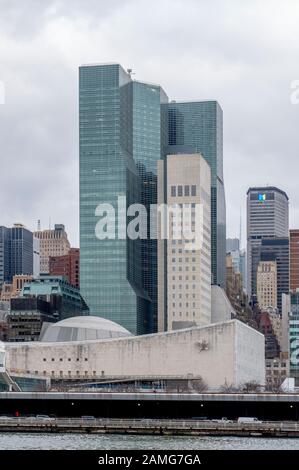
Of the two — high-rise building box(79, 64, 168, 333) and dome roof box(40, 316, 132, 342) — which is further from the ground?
high-rise building box(79, 64, 168, 333)

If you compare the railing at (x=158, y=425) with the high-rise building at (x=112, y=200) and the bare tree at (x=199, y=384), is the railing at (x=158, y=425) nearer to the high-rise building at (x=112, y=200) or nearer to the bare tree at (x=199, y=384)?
the bare tree at (x=199, y=384)

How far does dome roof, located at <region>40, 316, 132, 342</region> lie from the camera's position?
140 m

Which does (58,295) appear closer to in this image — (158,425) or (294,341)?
(294,341)

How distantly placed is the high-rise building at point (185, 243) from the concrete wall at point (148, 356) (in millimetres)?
35340

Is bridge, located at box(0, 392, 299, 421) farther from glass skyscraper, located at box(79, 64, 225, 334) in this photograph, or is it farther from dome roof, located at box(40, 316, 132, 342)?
glass skyscraper, located at box(79, 64, 225, 334)

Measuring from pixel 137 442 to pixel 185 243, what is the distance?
4526 inches

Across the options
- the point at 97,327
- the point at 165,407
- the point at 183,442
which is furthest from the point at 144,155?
the point at 183,442

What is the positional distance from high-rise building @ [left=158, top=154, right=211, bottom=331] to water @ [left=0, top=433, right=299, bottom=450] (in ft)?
346

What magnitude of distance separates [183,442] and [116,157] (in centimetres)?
12418

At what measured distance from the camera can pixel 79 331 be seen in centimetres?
14000

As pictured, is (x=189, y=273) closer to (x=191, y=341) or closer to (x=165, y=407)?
(x=191, y=341)

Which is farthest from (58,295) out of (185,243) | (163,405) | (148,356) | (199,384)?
(163,405)

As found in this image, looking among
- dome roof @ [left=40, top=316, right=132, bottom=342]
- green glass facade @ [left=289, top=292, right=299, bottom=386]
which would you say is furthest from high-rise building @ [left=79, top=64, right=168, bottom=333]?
dome roof @ [left=40, top=316, right=132, bottom=342]

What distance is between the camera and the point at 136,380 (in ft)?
419
